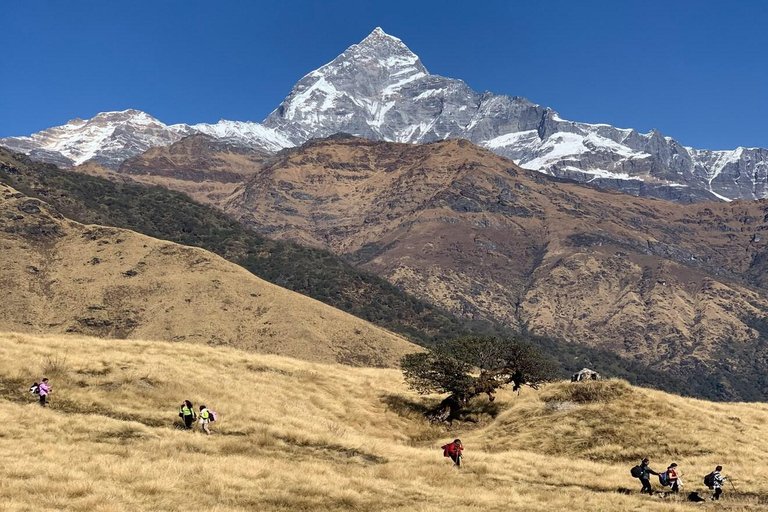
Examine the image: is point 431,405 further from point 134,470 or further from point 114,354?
point 134,470

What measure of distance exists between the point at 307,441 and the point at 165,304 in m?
153

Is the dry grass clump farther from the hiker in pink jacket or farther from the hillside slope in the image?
the hillside slope

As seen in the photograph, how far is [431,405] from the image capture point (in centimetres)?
5291

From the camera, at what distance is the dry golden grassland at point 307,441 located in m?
22.3

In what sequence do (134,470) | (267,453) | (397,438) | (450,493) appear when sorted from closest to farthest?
(134,470), (450,493), (267,453), (397,438)

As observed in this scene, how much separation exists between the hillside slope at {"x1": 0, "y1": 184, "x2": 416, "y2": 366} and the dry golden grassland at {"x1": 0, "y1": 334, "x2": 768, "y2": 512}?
112 m

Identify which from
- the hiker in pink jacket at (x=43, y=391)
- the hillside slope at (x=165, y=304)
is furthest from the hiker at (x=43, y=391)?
the hillside slope at (x=165, y=304)

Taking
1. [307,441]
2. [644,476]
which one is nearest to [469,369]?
[307,441]

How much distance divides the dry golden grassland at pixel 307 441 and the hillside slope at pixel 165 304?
11172cm

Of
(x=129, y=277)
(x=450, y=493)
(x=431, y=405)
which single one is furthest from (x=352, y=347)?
(x=450, y=493)

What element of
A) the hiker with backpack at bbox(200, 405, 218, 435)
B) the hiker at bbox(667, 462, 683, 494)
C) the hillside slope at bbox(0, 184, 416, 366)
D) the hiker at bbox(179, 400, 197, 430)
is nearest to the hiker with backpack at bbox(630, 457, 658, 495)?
the hiker at bbox(667, 462, 683, 494)

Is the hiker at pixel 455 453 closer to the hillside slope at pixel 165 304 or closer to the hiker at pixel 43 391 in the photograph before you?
the hiker at pixel 43 391

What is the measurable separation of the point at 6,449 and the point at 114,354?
22795mm

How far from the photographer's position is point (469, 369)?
2099 inches
